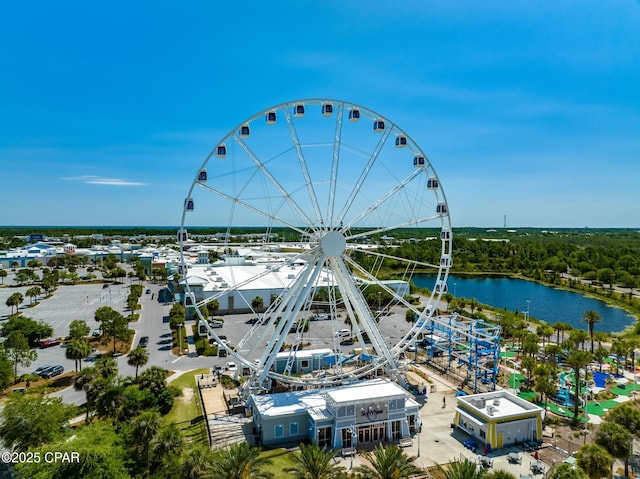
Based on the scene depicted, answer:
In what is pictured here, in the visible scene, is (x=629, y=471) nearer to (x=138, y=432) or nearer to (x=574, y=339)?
(x=574, y=339)

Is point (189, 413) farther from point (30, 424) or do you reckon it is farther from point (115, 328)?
point (115, 328)

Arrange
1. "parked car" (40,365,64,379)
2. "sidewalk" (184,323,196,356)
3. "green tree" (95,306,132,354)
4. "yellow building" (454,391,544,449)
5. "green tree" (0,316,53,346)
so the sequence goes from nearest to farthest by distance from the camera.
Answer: "yellow building" (454,391,544,449)
"parked car" (40,365,64,379)
"green tree" (0,316,53,346)
"green tree" (95,306,132,354)
"sidewalk" (184,323,196,356)

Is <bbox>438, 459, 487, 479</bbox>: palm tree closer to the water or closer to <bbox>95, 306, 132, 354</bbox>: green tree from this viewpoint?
<bbox>95, 306, 132, 354</bbox>: green tree

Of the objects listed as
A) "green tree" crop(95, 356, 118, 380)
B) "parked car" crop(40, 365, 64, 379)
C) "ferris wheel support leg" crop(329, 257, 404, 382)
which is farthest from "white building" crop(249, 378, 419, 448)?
"parked car" crop(40, 365, 64, 379)

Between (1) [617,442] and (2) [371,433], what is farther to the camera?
(2) [371,433]

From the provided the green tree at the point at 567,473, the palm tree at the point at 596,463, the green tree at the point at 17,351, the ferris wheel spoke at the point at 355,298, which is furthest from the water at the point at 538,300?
the green tree at the point at 17,351

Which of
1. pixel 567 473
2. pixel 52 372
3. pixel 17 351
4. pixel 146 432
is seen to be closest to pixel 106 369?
pixel 146 432

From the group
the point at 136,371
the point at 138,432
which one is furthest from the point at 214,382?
the point at 138,432
